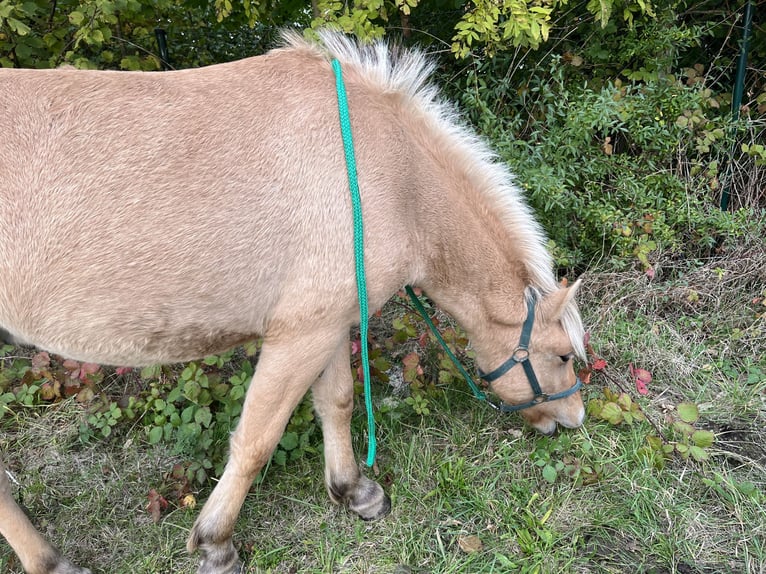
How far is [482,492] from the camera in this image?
8.56 ft

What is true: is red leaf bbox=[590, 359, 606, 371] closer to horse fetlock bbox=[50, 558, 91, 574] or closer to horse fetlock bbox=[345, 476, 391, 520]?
horse fetlock bbox=[345, 476, 391, 520]

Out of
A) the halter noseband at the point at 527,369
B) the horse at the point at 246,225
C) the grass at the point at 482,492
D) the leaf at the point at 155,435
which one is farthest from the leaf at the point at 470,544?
the leaf at the point at 155,435

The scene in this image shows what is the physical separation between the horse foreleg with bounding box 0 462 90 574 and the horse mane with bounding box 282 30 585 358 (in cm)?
231

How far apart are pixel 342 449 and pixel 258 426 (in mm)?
665

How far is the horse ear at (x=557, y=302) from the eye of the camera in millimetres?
2260

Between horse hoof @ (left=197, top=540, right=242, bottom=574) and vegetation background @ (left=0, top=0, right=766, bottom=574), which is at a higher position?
vegetation background @ (left=0, top=0, right=766, bottom=574)

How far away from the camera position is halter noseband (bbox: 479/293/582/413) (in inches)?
93.5

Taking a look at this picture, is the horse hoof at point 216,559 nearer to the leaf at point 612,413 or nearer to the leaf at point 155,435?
the leaf at point 155,435

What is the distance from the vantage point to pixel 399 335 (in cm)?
320

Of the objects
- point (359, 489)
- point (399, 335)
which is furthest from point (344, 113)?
point (359, 489)

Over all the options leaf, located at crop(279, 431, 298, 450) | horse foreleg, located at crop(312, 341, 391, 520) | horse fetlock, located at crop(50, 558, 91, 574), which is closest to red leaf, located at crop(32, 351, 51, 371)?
horse fetlock, located at crop(50, 558, 91, 574)

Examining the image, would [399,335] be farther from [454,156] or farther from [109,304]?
[109,304]

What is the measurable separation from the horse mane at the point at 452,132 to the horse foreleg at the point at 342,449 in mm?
1011

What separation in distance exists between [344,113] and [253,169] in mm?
410
